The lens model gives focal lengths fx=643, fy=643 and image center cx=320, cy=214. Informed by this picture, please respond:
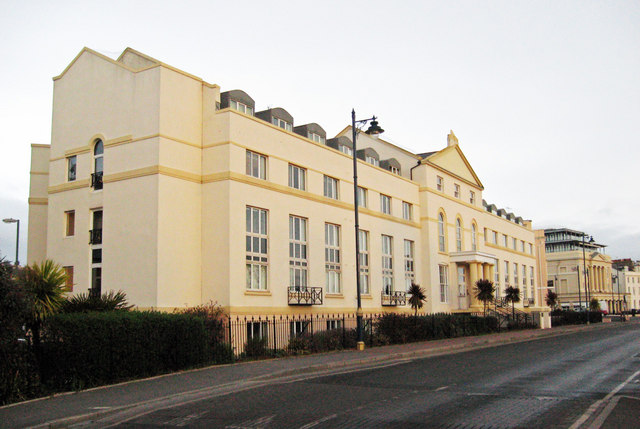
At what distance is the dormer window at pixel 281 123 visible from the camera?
103 feet

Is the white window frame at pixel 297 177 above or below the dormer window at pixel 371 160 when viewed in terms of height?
below

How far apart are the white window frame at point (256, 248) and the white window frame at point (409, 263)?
14242 millimetres

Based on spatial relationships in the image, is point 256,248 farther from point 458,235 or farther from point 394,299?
point 458,235

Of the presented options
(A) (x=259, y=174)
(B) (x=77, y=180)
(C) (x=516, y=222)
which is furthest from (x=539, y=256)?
(B) (x=77, y=180)

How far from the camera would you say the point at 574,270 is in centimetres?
11569

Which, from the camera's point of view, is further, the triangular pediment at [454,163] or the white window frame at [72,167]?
the triangular pediment at [454,163]

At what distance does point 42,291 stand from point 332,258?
A: 19601 millimetres

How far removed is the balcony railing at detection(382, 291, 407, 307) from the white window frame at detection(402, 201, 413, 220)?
524 centimetres

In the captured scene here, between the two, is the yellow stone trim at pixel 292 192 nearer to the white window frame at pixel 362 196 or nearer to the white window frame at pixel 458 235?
the white window frame at pixel 362 196

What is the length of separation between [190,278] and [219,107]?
7725mm

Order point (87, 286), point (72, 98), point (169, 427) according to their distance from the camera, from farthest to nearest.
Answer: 1. point (72, 98)
2. point (87, 286)
3. point (169, 427)

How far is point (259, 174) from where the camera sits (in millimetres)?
29031

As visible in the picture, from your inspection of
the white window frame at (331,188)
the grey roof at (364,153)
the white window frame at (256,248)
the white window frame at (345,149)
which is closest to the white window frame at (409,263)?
the grey roof at (364,153)

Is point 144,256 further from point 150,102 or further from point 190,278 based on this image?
point 150,102
